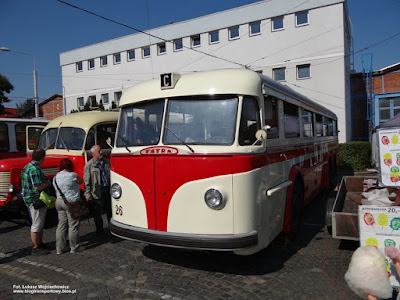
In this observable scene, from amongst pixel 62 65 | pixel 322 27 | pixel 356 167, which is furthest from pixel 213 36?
pixel 62 65

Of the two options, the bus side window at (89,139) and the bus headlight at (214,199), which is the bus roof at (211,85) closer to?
the bus headlight at (214,199)

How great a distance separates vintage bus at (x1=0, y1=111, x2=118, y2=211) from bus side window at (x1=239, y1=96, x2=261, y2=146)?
4341 mm

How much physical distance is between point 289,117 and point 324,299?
116 inches

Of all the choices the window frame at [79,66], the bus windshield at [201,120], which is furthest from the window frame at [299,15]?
the window frame at [79,66]

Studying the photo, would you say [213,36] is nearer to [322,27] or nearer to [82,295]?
[322,27]

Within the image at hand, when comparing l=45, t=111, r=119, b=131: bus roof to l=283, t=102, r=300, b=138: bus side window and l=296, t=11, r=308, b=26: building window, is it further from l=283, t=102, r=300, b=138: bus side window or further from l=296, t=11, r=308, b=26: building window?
l=296, t=11, r=308, b=26: building window

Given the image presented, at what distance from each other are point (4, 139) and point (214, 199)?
10374 millimetres

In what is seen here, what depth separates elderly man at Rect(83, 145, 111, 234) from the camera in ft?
18.8

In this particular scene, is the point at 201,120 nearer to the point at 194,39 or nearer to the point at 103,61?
the point at 194,39

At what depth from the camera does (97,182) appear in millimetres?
5789

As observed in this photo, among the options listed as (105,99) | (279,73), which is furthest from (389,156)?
(105,99)

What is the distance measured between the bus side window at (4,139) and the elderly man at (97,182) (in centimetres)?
726

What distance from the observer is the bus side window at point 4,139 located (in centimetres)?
1130

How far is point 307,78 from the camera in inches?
909
